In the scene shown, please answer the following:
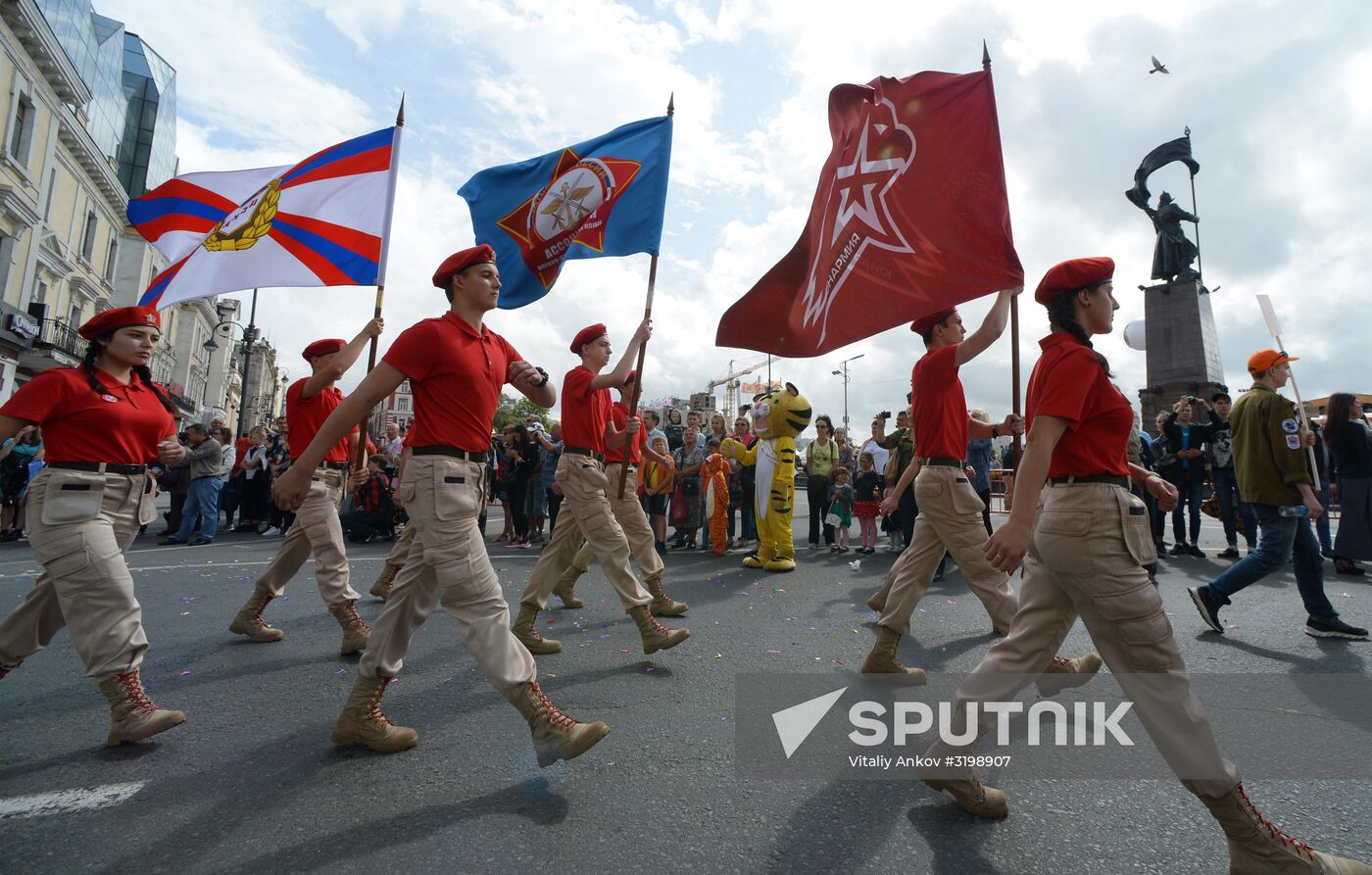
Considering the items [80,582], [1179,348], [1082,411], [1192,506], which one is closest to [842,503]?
[1192,506]

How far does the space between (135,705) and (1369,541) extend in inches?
371

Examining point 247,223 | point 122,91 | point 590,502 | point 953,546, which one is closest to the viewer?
point 953,546

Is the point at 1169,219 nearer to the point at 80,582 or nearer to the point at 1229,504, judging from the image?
the point at 1229,504

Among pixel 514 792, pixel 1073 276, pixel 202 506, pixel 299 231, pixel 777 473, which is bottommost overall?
pixel 514 792

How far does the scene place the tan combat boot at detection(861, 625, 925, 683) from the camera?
3768 millimetres

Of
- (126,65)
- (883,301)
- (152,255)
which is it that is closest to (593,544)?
(883,301)

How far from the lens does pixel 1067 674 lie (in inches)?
143

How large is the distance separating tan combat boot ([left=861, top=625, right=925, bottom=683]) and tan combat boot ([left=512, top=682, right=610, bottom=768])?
1772 mm

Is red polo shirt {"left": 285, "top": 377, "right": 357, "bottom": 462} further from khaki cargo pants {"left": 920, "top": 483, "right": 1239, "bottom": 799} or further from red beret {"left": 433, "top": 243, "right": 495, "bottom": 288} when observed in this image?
khaki cargo pants {"left": 920, "top": 483, "right": 1239, "bottom": 799}

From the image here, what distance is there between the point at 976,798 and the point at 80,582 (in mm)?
3635

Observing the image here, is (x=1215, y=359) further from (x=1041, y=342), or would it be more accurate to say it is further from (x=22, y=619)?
(x=22, y=619)

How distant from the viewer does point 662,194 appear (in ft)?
17.1

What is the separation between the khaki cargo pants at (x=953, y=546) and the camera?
3.98 meters

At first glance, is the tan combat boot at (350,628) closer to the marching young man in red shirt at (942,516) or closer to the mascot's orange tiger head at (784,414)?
the marching young man in red shirt at (942,516)
